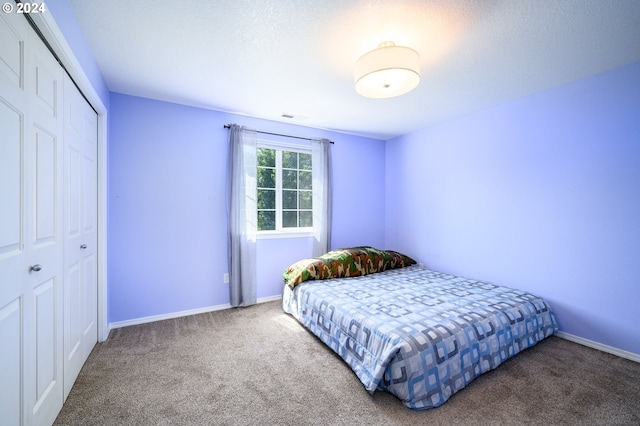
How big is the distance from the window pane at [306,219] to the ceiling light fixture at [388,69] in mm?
2152

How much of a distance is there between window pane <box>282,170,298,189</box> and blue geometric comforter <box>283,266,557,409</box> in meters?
1.41

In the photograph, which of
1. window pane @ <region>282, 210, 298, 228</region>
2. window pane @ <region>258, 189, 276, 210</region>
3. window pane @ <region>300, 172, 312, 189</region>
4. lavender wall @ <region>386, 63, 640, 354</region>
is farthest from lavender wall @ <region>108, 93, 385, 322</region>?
lavender wall @ <region>386, 63, 640, 354</region>

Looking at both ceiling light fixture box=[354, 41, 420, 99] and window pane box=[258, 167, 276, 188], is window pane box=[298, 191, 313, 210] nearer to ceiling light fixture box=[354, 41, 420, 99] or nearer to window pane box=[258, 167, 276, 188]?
window pane box=[258, 167, 276, 188]

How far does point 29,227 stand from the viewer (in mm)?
1274

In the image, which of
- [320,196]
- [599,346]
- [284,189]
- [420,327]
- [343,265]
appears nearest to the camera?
[420,327]

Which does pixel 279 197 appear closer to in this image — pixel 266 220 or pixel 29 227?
pixel 266 220

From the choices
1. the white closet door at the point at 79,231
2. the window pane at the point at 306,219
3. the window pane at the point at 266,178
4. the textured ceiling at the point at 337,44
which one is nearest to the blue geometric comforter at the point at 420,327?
the window pane at the point at 306,219

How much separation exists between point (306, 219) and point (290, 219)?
0.25 metres

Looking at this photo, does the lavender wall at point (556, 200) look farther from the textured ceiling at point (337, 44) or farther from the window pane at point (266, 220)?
the window pane at point (266, 220)

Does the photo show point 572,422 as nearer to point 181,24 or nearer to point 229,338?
point 229,338

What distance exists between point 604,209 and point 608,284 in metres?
0.63

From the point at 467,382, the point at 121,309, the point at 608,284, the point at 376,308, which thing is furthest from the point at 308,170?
the point at 608,284

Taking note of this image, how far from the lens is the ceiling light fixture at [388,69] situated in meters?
1.74

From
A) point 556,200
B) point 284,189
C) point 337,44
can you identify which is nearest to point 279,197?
point 284,189
